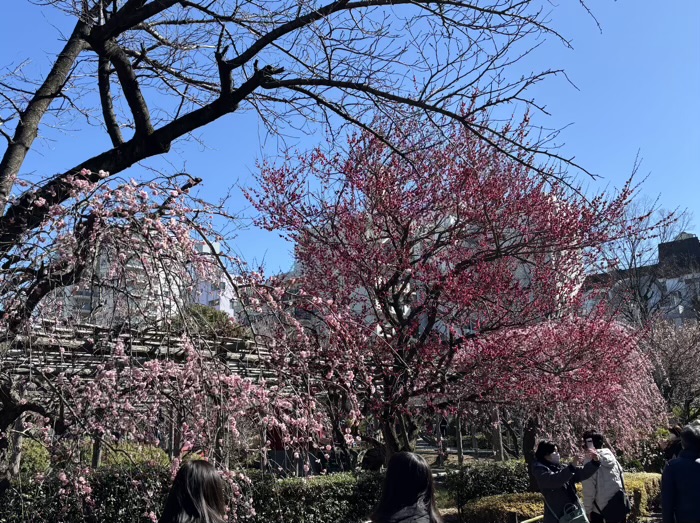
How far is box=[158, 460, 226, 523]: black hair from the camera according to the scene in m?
2.40

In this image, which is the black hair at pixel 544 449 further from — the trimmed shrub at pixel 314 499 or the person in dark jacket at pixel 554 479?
the trimmed shrub at pixel 314 499

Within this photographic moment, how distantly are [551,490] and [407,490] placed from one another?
3257mm

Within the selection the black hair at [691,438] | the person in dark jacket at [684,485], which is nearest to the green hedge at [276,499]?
the person in dark jacket at [684,485]

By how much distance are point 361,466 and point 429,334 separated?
17.7ft

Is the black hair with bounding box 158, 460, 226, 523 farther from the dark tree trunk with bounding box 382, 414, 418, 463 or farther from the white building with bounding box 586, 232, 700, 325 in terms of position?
the white building with bounding box 586, 232, 700, 325

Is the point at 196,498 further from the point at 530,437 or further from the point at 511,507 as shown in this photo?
the point at 530,437

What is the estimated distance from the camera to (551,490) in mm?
5309

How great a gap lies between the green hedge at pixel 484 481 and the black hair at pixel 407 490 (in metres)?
7.64

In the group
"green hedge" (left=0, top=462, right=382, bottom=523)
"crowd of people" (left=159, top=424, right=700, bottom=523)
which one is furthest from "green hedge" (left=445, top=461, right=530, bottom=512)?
"crowd of people" (left=159, top=424, right=700, bottom=523)

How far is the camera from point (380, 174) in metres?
8.43

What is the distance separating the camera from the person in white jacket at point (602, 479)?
5.89m

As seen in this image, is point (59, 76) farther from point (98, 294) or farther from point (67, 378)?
point (67, 378)

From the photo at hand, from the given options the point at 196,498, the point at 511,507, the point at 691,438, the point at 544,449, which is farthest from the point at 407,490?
the point at 511,507

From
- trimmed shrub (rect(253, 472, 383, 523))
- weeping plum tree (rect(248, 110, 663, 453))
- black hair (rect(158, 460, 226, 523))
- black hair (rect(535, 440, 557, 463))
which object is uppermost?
weeping plum tree (rect(248, 110, 663, 453))
